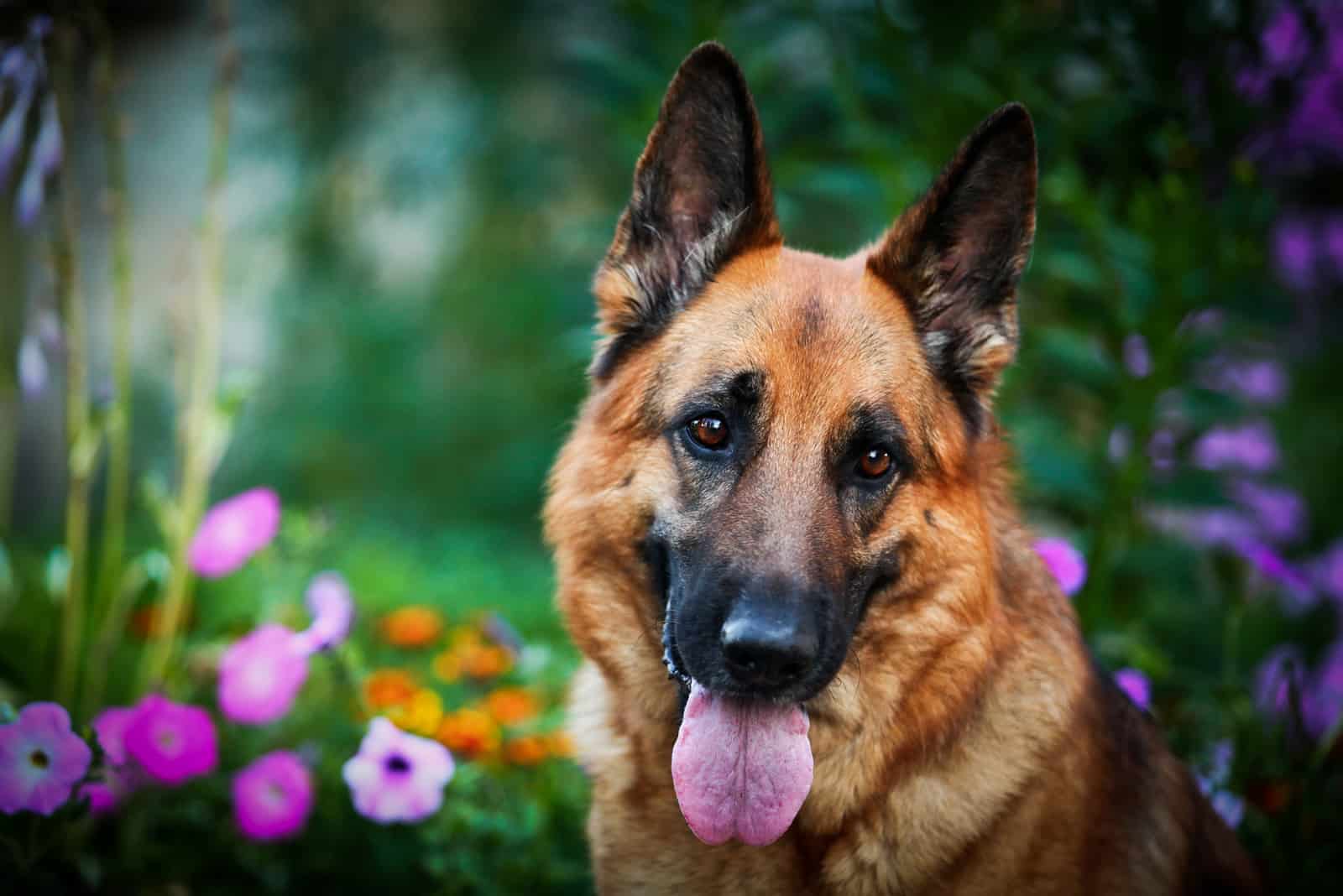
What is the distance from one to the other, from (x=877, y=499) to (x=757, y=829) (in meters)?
0.80

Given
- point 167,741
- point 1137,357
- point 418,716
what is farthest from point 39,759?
point 1137,357

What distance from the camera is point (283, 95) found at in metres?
7.48

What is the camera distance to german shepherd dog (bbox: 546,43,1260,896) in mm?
2184

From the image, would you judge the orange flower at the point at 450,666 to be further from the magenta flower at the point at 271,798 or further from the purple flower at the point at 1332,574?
the purple flower at the point at 1332,574

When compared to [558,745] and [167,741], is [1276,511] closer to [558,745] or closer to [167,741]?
[558,745]

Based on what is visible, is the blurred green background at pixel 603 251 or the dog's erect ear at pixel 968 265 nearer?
the dog's erect ear at pixel 968 265

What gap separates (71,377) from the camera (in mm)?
3164

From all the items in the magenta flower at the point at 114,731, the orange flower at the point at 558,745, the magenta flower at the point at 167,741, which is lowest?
the orange flower at the point at 558,745

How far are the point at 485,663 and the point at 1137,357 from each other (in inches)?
124

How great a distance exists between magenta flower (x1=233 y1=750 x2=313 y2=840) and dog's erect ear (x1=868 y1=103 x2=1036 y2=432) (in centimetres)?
219

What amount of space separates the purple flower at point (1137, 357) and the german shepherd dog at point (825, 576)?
→ 162 cm

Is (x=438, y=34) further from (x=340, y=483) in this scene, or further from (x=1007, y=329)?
(x=1007, y=329)

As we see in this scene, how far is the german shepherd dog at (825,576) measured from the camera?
7.16 ft

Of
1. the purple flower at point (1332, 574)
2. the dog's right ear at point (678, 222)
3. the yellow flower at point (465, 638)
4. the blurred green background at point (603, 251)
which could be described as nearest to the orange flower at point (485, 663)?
A: the yellow flower at point (465, 638)
